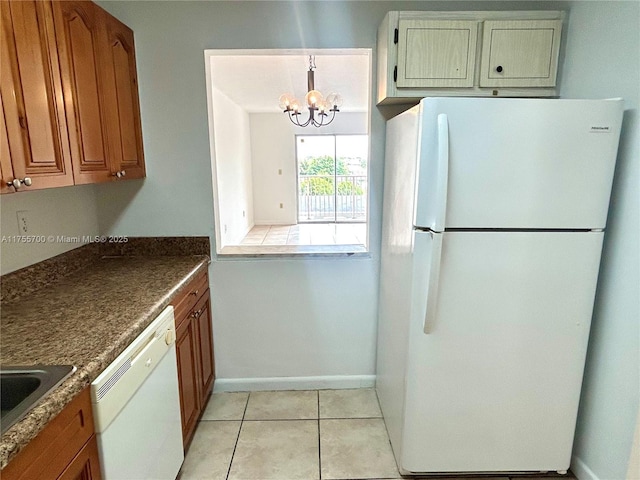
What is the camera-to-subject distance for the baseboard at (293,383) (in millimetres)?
2531

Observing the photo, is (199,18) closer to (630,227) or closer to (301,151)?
(630,227)

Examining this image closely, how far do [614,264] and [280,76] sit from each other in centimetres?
393

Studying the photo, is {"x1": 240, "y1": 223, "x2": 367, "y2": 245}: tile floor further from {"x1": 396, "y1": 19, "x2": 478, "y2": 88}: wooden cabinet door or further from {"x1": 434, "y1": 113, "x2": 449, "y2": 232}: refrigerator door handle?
{"x1": 434, "y1": 113, "x2": 449, "y2": 232}: refrigerator door handle

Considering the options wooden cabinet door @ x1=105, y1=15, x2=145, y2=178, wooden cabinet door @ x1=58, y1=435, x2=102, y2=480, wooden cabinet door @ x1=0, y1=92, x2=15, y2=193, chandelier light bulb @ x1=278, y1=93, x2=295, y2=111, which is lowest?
wooden cabinet door @ x1=58, y1=435, x2=102, y2=480

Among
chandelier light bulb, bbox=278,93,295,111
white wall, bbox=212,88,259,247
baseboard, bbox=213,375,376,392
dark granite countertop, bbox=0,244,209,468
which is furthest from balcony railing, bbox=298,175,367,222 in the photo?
dark granite countertop, bbox=0,244,209,468

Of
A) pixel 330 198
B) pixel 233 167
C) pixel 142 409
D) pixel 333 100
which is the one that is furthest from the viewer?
pixel 330 198

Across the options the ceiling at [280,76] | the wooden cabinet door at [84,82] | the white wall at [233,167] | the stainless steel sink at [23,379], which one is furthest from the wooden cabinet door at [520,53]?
the white wall at [233,167]

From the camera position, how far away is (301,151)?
8.28m

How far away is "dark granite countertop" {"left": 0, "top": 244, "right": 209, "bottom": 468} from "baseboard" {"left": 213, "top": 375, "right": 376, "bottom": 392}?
0.87 m

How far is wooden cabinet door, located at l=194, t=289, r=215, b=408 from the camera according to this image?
7.12ft

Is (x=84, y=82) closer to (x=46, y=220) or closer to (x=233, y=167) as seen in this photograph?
(x=46, y=220)

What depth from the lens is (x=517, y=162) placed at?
1527 millimetres

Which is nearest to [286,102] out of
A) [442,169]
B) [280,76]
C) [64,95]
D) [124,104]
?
[280,76]

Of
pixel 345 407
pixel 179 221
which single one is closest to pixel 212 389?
pixel 345 407
